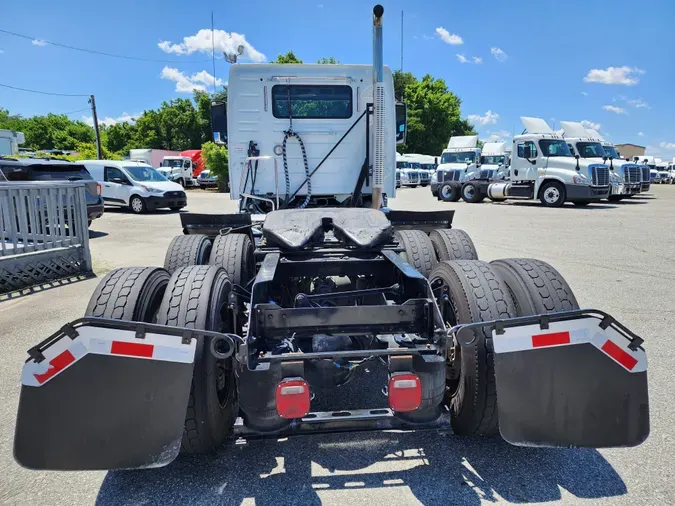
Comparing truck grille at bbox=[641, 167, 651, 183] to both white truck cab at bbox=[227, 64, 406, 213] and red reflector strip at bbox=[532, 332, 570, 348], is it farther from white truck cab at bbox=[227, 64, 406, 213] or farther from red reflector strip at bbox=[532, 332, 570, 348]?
red reflector strip at bbox=[532, 332, 570, 348]

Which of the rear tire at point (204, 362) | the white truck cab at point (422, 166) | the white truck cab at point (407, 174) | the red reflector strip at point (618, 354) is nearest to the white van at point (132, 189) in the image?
the rear tire at point (204, 362)

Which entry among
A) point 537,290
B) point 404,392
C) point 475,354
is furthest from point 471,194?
point 404,392

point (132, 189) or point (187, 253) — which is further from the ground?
point (132, 189)

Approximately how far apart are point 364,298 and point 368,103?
347cm

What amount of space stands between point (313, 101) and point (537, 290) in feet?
14.3

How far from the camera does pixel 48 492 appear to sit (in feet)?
8.18

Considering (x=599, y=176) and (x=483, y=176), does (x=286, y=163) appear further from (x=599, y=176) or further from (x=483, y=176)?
(x=483, y=176)

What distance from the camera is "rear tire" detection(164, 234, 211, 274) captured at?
171 inches

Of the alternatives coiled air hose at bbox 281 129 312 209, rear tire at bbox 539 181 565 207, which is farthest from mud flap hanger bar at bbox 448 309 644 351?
rear tire at bbox 539 181 565 207

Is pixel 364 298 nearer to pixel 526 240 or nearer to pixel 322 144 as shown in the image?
pixel 322 144

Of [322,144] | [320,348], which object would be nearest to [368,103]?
[322,144]

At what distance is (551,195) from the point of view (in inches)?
760

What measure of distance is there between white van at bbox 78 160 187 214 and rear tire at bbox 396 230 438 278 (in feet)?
50.7

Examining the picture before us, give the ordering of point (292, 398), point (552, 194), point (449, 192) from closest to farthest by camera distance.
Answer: point (292, 398) < point (552, 194) < point (449, 192)
